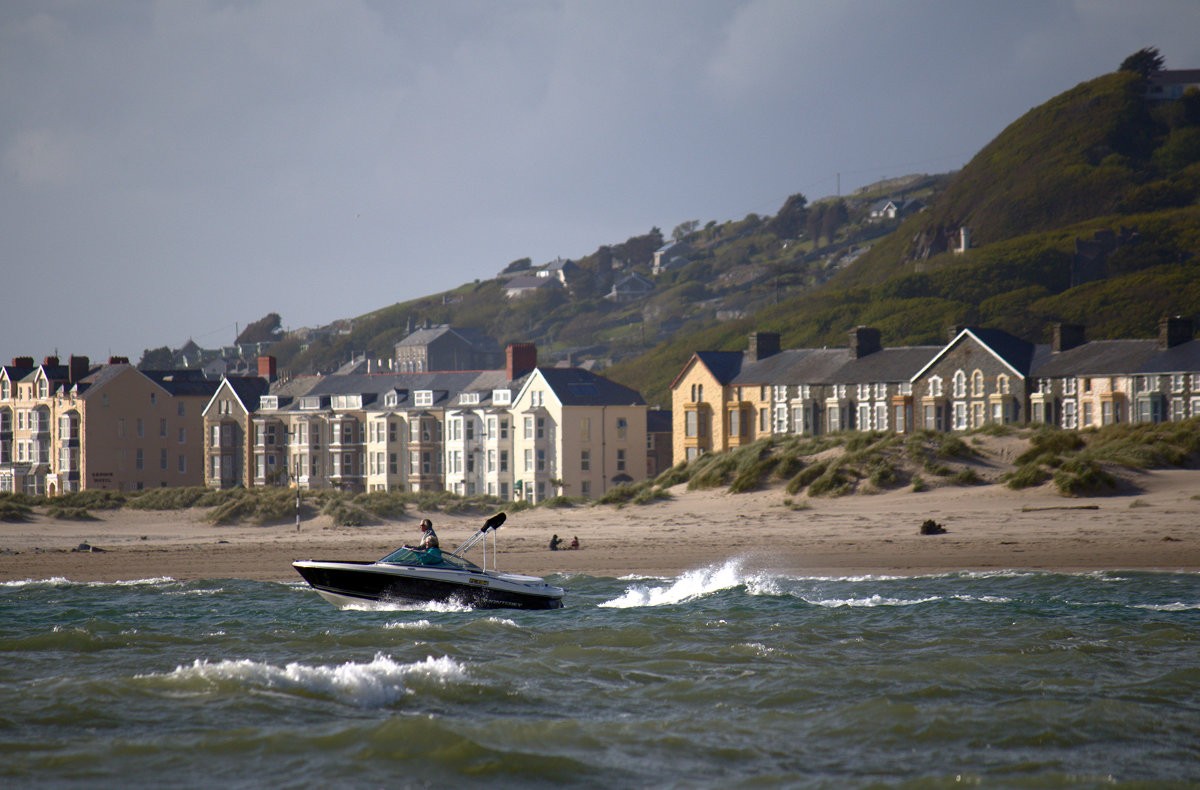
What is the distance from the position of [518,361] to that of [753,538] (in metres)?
42.5

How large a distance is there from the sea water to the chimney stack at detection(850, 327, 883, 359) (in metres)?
44.4

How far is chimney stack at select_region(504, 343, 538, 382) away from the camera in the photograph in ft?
255

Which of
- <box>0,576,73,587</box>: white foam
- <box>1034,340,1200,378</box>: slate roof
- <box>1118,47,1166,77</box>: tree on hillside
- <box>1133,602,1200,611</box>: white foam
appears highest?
<box>1118,47,1166,77</box>: tree on hillside

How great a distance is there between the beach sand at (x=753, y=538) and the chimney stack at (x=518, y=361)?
99.2 feet

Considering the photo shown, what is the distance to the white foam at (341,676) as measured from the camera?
1830cm

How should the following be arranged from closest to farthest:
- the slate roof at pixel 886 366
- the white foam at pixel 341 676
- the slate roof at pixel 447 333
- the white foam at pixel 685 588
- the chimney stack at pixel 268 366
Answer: the white foam at pixel 341 676, the white foam at pixel 685 588, the slate roof at pixel 886 366, the chimney stack at pixel 268 366, the slate roof at pixel 447 333

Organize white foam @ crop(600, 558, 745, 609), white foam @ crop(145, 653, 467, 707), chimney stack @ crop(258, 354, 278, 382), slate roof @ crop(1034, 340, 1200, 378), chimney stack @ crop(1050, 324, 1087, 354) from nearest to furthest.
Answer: white foam @ crop(145, 653, 467, 707), white foam @ crop(600, 558, 745, 609), slate roof @ crop(1034, 340, 1200, 378), chimney stack @ crop(1050, 324, 1087, 354), chimney stack @ crop(258, 354, 278, 382)

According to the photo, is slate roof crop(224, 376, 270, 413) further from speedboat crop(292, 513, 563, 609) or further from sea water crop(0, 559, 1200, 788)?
speedboat crop(292, 513, 563, 609)

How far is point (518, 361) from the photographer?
257 ft

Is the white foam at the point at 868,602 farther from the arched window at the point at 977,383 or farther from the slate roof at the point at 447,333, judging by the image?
the slate roof at the point at 447,333

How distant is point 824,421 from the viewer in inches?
2751

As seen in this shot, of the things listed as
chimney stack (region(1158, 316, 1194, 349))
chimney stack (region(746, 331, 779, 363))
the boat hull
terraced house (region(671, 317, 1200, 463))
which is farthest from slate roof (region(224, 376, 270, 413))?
the boat hull

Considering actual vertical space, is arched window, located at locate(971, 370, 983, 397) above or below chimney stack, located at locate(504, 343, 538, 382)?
below

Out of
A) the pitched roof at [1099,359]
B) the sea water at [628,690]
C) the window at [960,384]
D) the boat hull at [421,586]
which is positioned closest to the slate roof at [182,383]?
the window at [960,384]
